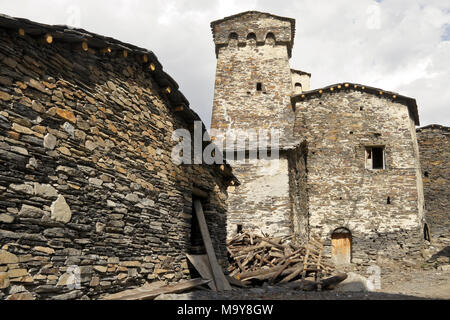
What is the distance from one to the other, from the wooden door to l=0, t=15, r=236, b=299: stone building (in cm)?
950

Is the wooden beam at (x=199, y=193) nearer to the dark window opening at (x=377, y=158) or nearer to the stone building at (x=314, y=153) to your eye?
the stone building at (x=314, y=153)

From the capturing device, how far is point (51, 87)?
5.16m

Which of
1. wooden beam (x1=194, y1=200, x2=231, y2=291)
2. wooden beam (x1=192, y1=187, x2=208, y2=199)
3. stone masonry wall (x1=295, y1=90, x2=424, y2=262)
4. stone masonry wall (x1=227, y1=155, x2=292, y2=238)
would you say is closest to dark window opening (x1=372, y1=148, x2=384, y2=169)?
stone masonry wall (x1=295, y1=90, x2=424, y2=262)

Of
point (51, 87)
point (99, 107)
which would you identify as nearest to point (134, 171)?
point (99, 107)

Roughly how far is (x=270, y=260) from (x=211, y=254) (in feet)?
13.7

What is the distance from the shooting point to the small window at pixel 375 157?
16375mm

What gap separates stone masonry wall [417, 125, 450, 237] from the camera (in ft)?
60.7

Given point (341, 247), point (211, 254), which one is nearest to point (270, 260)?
point (211, 254)

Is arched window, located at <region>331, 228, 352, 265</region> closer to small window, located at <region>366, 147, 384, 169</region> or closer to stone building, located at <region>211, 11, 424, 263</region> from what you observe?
stone building, located at <region>211, 11, 424, 263</region>

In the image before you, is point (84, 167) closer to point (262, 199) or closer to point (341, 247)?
point (262, 199)

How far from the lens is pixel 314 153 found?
54.9 feet

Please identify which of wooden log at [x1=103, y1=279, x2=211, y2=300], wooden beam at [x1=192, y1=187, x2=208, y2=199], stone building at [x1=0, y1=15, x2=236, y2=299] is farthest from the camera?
wooden beam at [x1=192, y1=187, x2=208, y2=199]

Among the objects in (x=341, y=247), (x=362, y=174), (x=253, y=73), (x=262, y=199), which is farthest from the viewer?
(x=253, y=73)

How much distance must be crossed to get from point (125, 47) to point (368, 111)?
13017mm
